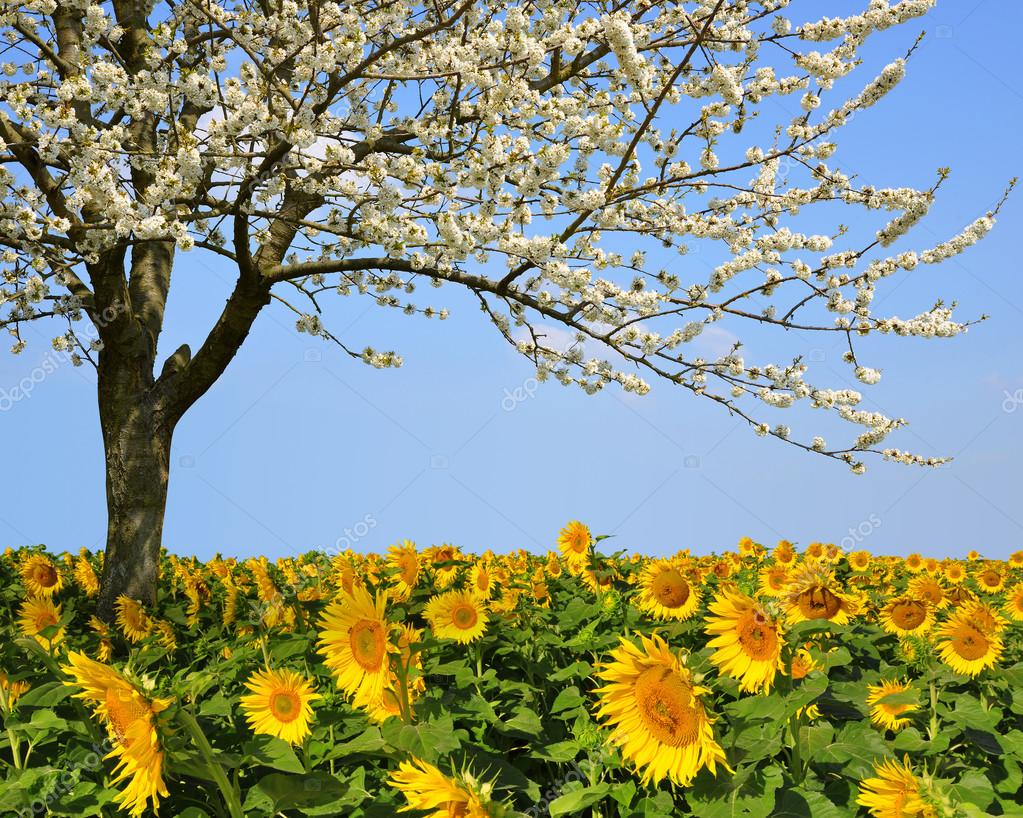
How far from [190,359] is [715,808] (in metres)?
7.77

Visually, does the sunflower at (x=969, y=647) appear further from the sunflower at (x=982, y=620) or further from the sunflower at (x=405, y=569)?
the sunflower at (x=405, y=569)

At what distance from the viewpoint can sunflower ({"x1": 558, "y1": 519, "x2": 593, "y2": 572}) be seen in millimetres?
5750

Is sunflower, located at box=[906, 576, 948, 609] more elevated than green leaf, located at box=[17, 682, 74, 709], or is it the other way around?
sunflower, located at box=[906, 576, 948, 609]

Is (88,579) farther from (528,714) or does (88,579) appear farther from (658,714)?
(658,714)

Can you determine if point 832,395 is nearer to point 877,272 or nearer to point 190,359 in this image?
point 877,272

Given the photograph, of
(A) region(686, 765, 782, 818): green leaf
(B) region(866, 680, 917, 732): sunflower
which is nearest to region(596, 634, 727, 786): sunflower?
(A) region(686, 765, 782, 818): green leaf

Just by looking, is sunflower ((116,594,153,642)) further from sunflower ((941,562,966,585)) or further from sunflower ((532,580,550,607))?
sunflower ((941,562,966,585))

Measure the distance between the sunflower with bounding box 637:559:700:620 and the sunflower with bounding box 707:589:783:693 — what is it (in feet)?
5.77

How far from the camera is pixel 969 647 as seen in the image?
4188 millimetres

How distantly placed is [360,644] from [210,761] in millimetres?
626

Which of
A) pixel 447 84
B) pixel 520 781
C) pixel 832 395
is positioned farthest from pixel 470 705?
pixel 447 84

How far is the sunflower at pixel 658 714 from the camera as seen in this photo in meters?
2.32

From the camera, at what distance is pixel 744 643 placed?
2.75 meters

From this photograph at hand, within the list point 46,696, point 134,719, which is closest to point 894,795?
point 134,719
